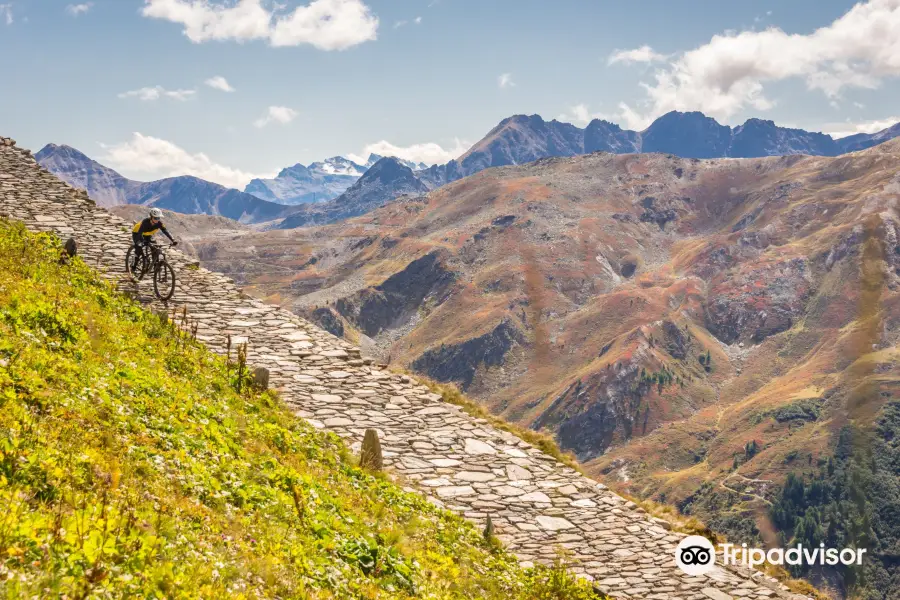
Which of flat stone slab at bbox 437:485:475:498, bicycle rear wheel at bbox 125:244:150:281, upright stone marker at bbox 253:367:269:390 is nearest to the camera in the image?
flat stone slab at bbox 437:485:475:498

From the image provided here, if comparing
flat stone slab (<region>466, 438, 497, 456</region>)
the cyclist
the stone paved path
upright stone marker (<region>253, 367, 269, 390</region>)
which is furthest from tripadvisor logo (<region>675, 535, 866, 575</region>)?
the cyclist

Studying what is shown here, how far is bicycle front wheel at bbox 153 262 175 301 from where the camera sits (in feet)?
61.2

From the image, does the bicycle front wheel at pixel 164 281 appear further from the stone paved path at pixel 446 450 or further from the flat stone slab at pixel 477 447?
the flat stone slab at pixel 477 447

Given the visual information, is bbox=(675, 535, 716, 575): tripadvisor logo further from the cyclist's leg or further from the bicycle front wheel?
the cyclist's leg

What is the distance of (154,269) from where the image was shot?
18.9 m

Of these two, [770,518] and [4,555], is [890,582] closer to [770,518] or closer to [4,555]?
[770,518]

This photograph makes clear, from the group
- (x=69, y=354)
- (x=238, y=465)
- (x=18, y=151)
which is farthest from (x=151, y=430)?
(x=18, y=151)

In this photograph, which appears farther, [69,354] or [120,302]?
[120,302]

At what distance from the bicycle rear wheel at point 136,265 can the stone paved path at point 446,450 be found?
1.15ft

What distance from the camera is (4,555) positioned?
4.45 m

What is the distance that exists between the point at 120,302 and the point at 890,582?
214065mm

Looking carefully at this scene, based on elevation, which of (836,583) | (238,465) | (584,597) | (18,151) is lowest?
(836,583)

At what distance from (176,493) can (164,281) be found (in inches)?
540

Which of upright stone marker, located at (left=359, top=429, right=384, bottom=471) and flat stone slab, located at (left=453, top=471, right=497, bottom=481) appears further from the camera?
flat stone slab, located at (left=453, top=471, right=497, bottom=481)
